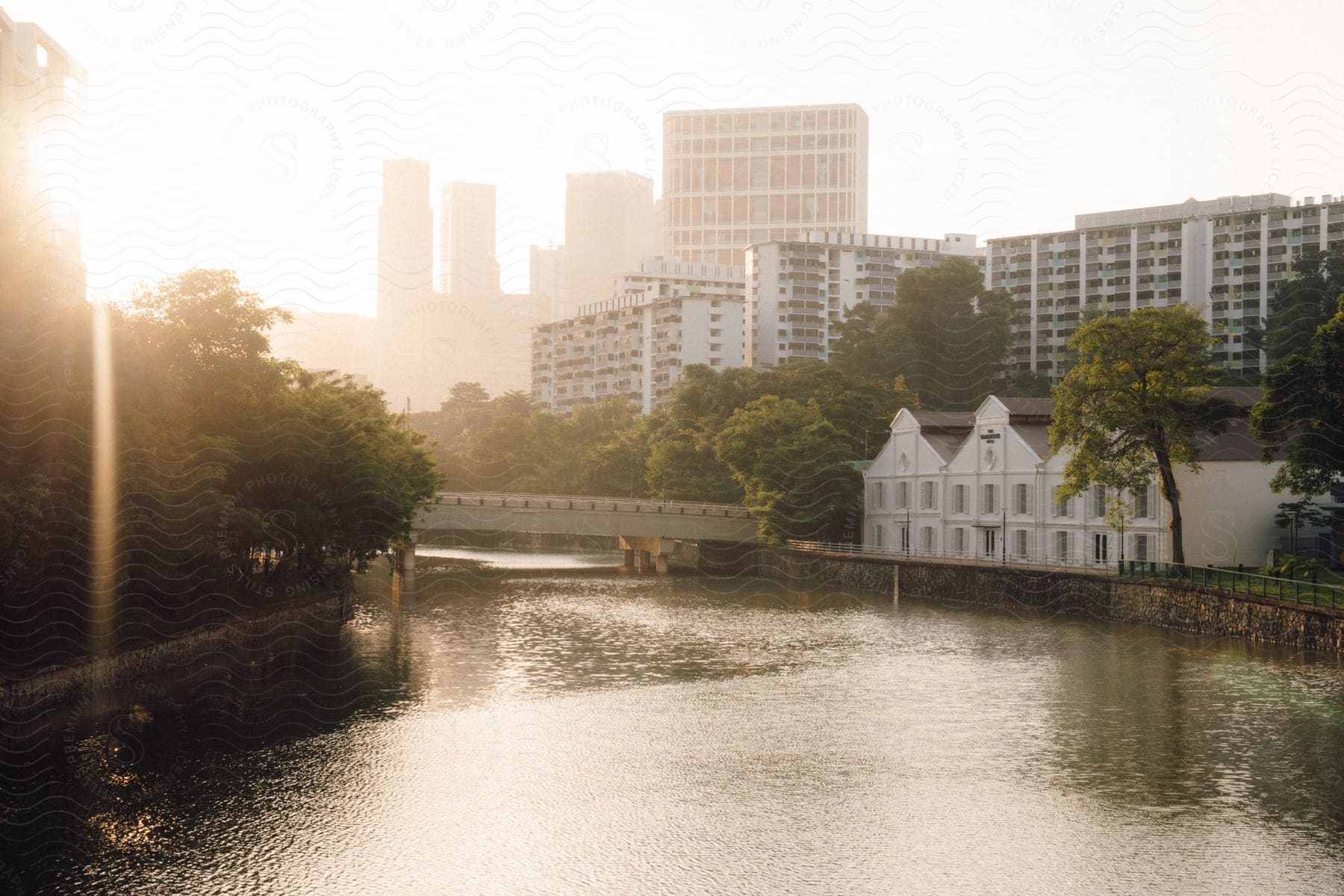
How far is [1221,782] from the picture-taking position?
2591 cm

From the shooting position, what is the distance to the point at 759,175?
185m

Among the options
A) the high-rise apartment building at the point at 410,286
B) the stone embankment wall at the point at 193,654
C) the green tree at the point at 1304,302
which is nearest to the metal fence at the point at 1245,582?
the stone embankment wall at the point at 193,654

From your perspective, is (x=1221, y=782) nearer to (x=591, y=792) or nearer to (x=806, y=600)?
(x=591, y=792)

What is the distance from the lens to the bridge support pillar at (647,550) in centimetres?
8691

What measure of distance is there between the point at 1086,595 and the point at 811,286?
94.1 metres

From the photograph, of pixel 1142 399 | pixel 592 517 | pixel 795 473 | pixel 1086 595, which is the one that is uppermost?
pixel 1142 399

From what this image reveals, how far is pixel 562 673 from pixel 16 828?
1942 cm

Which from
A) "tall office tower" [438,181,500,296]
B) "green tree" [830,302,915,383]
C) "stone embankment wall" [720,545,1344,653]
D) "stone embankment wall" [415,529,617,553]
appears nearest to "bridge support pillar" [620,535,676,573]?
"stone embankment wall" [720,545,1344,653]

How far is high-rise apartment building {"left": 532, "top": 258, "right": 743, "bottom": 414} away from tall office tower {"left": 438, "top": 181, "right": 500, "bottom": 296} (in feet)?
51.9

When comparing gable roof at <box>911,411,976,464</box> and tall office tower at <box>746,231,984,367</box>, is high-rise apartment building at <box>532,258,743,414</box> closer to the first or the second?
tall office tower at <box>746,231,984,367</box>

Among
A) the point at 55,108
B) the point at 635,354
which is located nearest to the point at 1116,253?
the point at 635,354

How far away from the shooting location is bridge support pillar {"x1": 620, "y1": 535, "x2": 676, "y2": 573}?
86906 mm

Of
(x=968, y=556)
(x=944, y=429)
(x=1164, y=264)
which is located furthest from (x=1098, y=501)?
(x=1164, y=264)

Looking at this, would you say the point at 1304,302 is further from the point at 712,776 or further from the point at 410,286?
the point at 410,286
